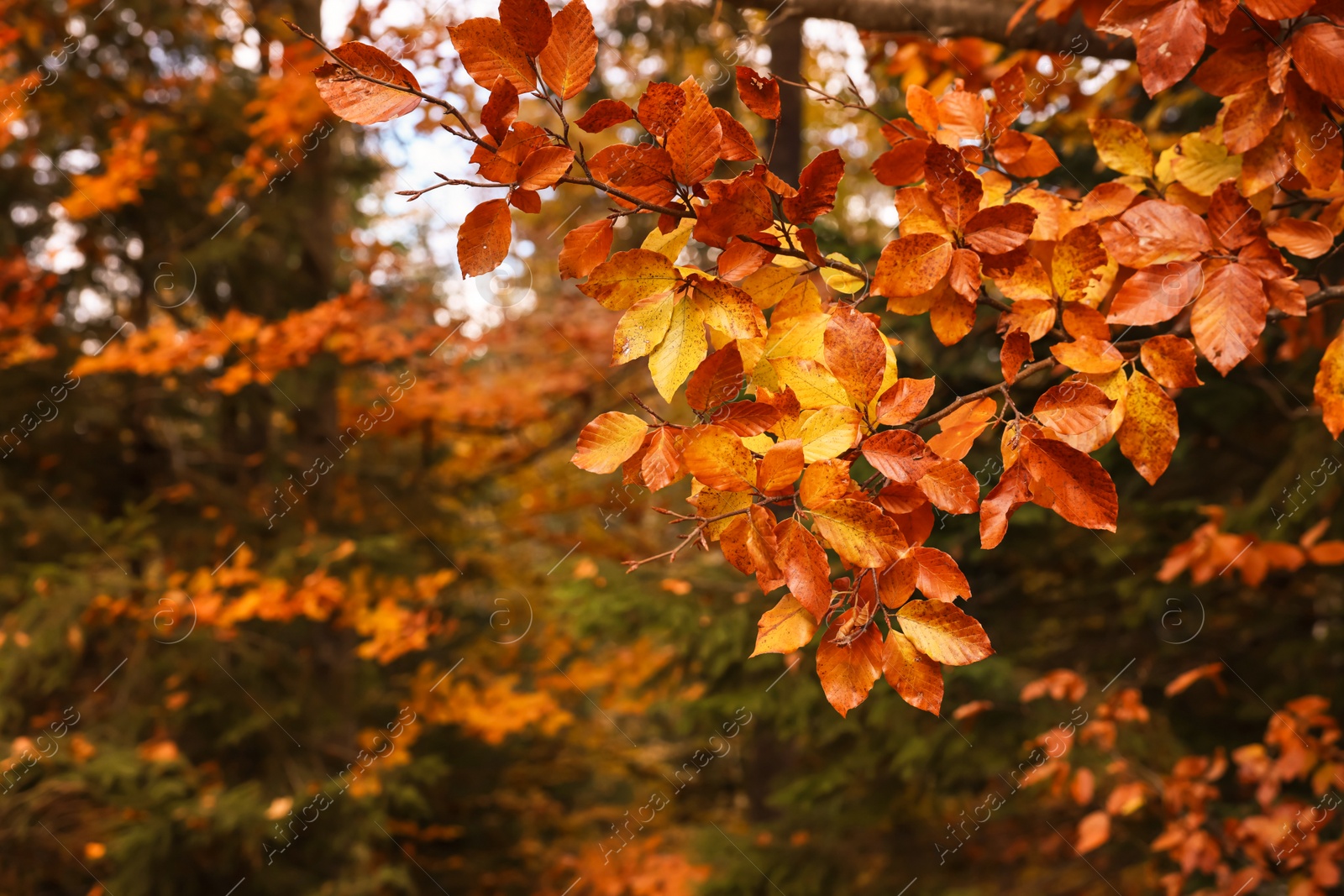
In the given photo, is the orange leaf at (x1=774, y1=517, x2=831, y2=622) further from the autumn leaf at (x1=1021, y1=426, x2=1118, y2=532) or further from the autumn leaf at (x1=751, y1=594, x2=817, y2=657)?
the autumn leaf at (x1=1021, y1=426, x2=1118, y2=532)

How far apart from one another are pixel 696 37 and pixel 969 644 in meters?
5.98

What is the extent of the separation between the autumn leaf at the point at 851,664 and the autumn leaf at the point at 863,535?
7cm

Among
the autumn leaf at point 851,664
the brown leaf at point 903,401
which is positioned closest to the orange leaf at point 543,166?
the brown leaf at point 903,401

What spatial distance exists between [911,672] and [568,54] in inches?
26.4

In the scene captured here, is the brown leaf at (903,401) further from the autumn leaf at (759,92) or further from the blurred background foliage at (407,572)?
the blurred background foliage at (407,572)

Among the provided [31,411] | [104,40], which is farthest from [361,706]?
[104,40]

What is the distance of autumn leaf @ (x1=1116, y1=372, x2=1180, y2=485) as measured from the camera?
33.6 inches

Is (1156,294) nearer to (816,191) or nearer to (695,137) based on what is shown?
(816,191)

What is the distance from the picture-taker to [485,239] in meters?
0.81

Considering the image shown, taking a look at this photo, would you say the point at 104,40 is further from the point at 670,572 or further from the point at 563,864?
the point at 563,864

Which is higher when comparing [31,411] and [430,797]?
[31,411]

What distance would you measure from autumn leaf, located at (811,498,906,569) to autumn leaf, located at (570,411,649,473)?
205 millimetres

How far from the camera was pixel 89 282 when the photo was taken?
18.1ft

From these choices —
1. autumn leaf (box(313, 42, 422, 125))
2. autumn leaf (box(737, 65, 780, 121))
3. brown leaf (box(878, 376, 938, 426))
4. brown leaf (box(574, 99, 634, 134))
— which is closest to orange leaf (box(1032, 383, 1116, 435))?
brown leaf (box(878, 376, 938, 426))
